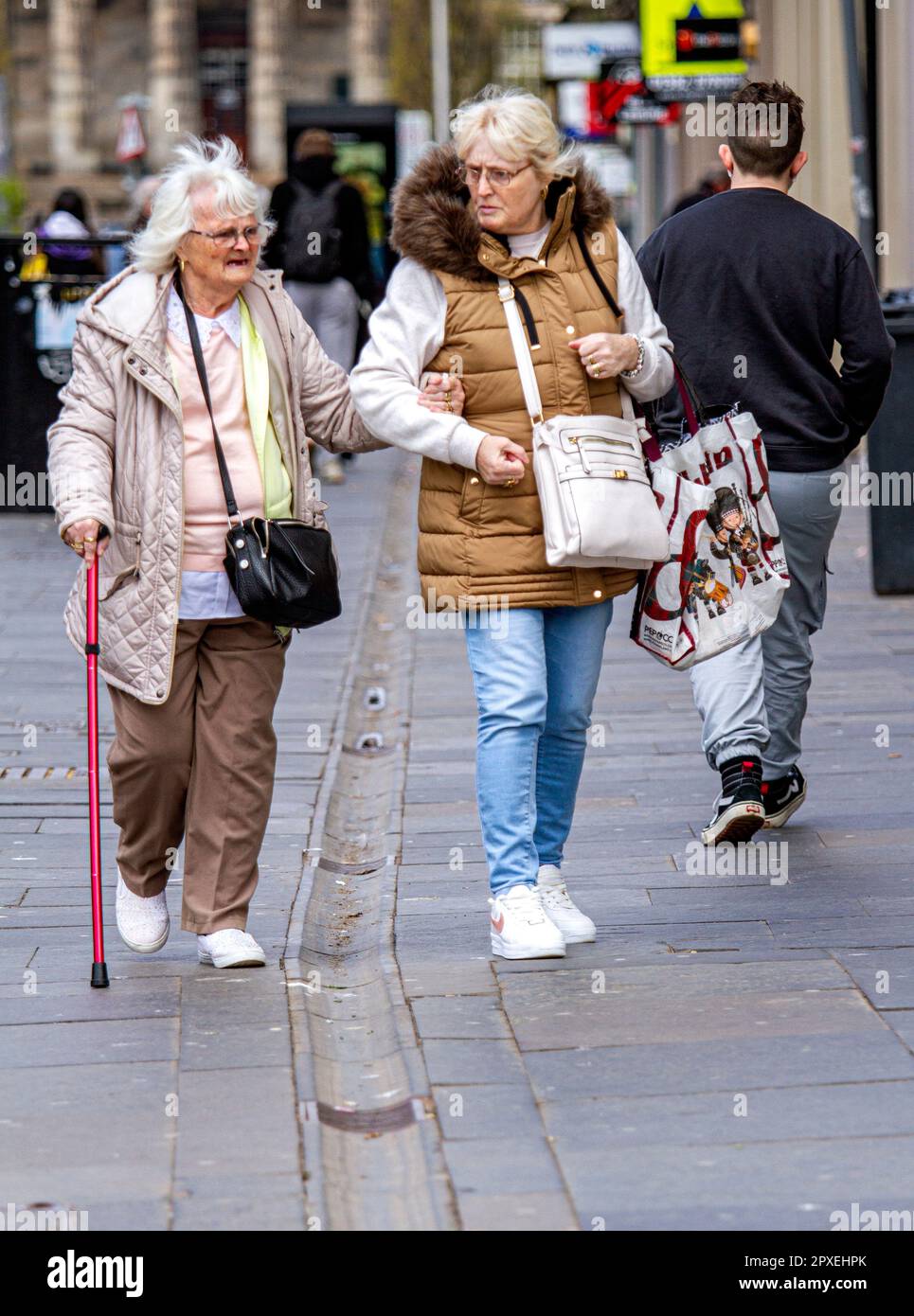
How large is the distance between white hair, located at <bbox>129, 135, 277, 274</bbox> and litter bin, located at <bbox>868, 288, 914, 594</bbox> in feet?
16.8

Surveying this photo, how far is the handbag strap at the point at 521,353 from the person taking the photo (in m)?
4.98

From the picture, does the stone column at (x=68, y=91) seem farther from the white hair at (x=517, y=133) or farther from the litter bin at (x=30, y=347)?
the white hair at (x=517, y=133)

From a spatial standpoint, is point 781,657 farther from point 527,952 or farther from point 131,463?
point 131,463

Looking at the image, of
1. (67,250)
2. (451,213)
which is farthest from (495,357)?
(67,250)

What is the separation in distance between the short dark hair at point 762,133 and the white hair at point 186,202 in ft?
5.01

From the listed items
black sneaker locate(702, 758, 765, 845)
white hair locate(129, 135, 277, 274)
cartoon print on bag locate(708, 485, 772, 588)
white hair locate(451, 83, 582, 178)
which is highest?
white hair locate(451, 83, 582, 178)

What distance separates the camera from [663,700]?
8.48 m

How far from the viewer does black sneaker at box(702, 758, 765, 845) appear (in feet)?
19.2

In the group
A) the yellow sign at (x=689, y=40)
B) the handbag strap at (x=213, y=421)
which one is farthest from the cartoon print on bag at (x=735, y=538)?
the yellow sign at (x=689, y=40)

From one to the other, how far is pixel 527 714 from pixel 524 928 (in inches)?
19.6

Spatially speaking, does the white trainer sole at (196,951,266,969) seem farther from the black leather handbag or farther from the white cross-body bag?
the white cross-body bag

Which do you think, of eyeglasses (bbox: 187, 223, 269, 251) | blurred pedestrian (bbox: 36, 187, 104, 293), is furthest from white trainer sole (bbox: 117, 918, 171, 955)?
blurred pedestrian (bbox: 36, 187, 104, 293)

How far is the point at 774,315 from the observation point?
5891 millimetres
